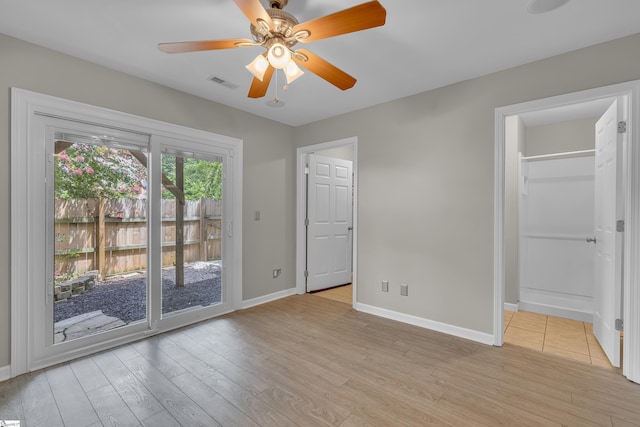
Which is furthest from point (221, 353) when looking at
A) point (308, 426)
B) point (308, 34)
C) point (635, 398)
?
point (635, 398)

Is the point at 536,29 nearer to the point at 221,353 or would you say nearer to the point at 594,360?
the point at 594,360

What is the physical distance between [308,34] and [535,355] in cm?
312

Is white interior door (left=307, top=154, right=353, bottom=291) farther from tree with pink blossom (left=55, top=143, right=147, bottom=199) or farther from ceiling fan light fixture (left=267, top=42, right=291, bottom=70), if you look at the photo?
ceiling fan light fixture (left=267, top=42, right=291, bottom=70)

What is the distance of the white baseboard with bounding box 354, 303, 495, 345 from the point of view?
281 centimetres

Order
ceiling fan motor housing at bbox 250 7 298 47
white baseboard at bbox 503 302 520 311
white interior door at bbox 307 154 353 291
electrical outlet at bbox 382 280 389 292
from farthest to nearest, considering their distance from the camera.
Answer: white interior door at bbox 307 154 353 291
white baseboard at bbox 503 302 520 311
electrical outlet at bbox 382 280 389 292
ceiling fan motor housing at bbox 250 7 298 47

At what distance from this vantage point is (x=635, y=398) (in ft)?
6.43

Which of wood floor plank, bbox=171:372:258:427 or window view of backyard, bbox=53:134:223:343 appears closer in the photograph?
wood floor plank, bbox=171:372:258:427

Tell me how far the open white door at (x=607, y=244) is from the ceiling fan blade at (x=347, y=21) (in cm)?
223

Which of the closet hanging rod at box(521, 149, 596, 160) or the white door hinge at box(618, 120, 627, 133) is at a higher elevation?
the closet hanging rod at box(521, 149, 596, 160)

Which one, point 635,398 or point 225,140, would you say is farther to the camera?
point 225,140

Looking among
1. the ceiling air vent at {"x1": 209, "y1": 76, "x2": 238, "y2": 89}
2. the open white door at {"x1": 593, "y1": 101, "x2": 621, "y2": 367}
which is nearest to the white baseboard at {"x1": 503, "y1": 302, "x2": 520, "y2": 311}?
the open white door at {"x1": 593, "y1": 101, "x2": 621, "y2": 367}

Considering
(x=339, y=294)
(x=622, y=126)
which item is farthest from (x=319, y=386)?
(x=622, y=126)

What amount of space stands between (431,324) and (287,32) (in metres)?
3.00

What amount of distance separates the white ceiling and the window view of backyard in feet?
2.69
